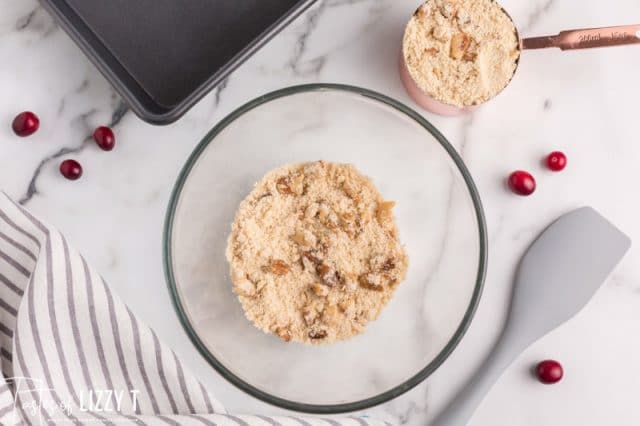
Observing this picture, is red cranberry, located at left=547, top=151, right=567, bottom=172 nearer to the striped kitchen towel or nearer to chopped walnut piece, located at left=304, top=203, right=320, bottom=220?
chopped walnut piece, located at left=304, top=203, right=320, bottom=220

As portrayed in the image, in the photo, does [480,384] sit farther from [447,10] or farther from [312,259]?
[447,10]

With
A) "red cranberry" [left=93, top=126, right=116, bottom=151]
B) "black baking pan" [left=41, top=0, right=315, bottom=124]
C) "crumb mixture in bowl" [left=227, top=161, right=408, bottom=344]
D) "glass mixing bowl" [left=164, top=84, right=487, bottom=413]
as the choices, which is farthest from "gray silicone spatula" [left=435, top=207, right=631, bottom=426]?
"red cranberry" [left=93, top=126, right=116, bottom=151]

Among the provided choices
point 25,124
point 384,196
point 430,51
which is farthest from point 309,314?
point 25,124

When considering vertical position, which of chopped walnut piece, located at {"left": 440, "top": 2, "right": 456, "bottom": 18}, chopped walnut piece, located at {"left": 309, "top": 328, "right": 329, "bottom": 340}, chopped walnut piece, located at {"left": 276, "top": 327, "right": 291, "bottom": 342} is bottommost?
chopped walnut piece, located at {"left": 309, "top": 328, "right": 329, "bottom": 340}

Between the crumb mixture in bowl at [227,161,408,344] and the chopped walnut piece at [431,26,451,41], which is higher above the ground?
the chopped walnut piece at [431,26,451,41]

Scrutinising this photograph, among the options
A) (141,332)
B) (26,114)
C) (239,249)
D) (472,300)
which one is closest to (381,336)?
(472,300)

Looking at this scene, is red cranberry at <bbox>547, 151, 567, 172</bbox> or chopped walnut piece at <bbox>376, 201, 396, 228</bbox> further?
red cranberry at <bbox>547, 151, 567, 172</bbox>
